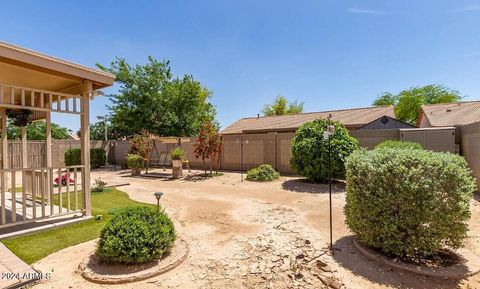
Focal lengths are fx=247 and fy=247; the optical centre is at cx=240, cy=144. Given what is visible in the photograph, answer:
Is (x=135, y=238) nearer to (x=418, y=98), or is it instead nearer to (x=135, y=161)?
(x=135, y=161)

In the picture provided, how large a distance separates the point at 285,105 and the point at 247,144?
67.8 ft

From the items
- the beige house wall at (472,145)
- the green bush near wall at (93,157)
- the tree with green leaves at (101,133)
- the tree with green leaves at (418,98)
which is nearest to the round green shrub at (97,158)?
the green bush near wall at (93,157)

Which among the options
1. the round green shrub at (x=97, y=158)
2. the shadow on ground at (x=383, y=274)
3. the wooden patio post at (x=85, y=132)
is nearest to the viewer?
the shadow on ground at (x=383, y=274)

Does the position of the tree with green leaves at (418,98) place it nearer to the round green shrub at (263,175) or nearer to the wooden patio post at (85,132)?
the round green shrub at (263,175)

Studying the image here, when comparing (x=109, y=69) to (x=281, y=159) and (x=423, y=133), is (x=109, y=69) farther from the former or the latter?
(x=423, y=133)

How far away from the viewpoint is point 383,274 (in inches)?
114

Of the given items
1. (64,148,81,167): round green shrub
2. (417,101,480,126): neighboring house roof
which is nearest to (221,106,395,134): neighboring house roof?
(417,101,480,126): neighboring house roof

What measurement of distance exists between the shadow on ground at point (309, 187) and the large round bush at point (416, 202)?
4.53 m

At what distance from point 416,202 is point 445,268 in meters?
0.83

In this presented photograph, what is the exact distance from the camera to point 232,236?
4094 millimetres

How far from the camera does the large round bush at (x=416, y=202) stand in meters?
2.95

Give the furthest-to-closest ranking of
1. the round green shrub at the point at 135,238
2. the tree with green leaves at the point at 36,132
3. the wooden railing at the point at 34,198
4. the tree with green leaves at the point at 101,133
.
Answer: the tree with green leaves at the point at 101,133
the tree with green leaves at the point at 36,132
the wooden railing at the point at 34,198
the round green shrub at the point at 135,238

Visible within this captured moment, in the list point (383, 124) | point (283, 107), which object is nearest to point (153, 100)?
point (383, 124)

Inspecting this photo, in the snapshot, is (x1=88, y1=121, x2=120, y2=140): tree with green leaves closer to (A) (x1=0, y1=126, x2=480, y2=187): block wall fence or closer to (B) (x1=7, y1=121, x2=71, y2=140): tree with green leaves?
(B) (x1=7, y1=121, x2=71, y2=140): tree with green leaves
